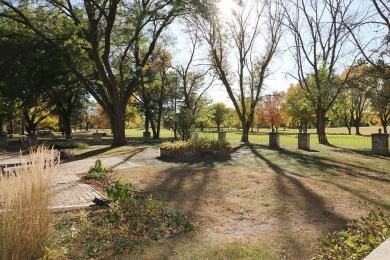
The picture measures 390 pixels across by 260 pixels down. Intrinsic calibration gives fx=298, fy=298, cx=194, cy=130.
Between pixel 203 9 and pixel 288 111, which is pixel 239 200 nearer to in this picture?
pixel 203 9

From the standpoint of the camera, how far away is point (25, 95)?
78.1 feet

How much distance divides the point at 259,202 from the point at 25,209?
211 inches

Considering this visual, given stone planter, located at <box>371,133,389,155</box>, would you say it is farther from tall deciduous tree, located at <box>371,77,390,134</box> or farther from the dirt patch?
the dirt patch

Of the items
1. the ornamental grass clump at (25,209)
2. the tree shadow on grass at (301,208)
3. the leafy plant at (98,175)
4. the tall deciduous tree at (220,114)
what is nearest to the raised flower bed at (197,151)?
the leafy plant at (98,175)

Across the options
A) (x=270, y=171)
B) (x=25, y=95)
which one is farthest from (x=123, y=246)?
(x=25, y=95)

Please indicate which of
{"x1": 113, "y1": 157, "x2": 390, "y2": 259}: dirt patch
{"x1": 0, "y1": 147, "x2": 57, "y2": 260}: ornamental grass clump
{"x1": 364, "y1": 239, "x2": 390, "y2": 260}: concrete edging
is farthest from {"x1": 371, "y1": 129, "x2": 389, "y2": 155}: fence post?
{"x1": 0, "y1": 147, "x2": 57, "y2": 260}: ornamental grass clump

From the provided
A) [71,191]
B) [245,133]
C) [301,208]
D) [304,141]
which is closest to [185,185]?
[71,191]

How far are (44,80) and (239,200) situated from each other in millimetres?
21479

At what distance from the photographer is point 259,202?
752 cm

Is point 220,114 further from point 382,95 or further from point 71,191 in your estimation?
point 71,191

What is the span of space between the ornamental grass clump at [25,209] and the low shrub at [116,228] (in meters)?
0.31

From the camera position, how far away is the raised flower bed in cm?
1482

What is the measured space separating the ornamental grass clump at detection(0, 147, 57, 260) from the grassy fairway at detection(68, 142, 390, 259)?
1389 mm

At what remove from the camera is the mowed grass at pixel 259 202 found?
507 cm
